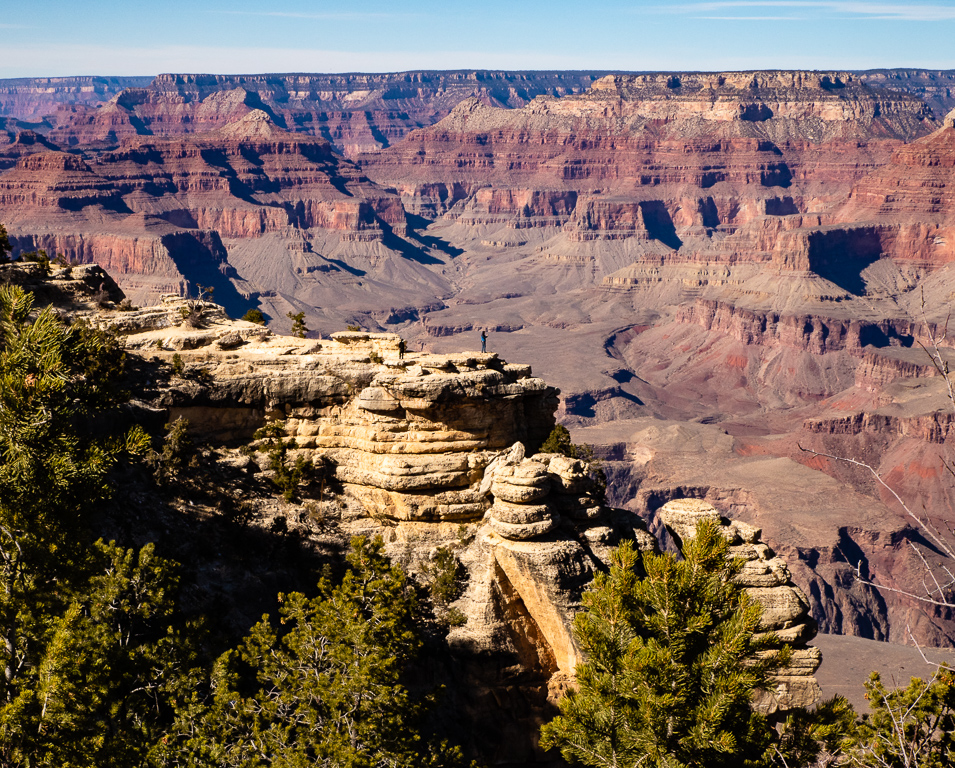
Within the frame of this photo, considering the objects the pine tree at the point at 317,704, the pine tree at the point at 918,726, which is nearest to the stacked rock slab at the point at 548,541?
the pine tree at the point at 317,704

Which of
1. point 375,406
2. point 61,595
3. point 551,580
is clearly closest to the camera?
point 61,595

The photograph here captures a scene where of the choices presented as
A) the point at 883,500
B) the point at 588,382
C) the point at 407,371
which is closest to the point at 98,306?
the point at 407,371

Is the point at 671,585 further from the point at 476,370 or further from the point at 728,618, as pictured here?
the point at 476,370

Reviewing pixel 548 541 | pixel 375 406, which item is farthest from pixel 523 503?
pixel 375 406

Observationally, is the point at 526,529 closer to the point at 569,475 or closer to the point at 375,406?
the point at 569,475

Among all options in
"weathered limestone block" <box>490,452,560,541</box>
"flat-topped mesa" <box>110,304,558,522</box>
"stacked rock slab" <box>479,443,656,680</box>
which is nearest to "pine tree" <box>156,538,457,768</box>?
"stacked rock slab" <box>479,443,656,680</box>

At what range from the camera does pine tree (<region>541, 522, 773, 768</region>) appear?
20.7m

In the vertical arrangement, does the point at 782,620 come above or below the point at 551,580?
below

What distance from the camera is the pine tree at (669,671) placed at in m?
20.7

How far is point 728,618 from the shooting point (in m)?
21.8

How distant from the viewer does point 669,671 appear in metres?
21.1

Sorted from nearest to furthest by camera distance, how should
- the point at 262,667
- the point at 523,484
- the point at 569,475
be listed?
1. the point at 262,667
2. the point at 523,484
3. the point at 569,475

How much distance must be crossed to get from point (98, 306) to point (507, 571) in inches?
860

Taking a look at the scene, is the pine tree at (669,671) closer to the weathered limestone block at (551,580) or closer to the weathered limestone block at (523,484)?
the weathered limestone block at (551,580)
